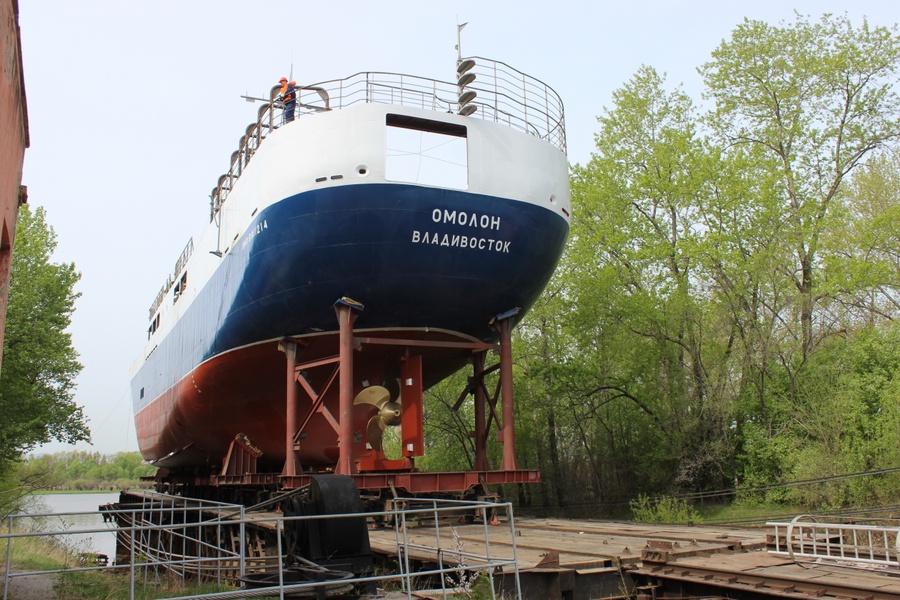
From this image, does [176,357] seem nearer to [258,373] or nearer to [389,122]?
[258,373]

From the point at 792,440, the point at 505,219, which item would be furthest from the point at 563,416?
the point at 505,219

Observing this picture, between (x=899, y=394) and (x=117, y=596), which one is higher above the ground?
(x=899, y=394)

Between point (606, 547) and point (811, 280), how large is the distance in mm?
15605

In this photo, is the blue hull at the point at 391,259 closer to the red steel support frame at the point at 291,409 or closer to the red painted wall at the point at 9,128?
the red steel support frame at the point at 291,409

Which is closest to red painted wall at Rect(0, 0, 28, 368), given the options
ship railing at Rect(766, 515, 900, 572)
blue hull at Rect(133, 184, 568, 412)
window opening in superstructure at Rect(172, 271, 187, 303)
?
blue hull at Rect(133, 184, 568, 412)

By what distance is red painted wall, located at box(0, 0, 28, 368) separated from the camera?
798cm

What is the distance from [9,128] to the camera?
878 cm

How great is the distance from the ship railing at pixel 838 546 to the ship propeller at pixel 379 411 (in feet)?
27.1

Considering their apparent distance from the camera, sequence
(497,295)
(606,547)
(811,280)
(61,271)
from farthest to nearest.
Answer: (61,271)
(811,280)
(497,295)
(606,547)

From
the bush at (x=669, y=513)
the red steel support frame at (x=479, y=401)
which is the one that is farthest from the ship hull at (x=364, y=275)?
the bush at (x=669, y=513)

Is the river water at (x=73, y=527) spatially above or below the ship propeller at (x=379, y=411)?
below

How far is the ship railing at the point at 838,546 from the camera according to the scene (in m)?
7.18

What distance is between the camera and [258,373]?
16.9 meters

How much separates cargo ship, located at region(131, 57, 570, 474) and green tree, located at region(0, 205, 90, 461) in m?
14.5
